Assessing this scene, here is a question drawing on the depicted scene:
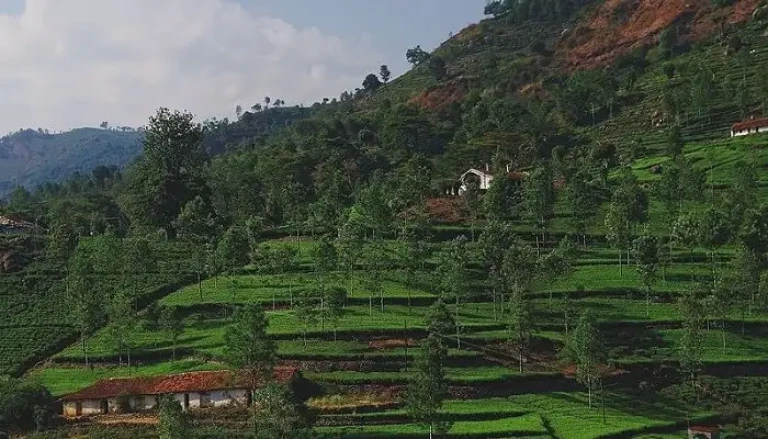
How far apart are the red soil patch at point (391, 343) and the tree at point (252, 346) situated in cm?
1242

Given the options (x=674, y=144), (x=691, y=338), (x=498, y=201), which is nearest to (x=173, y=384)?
(x=691, y=338)

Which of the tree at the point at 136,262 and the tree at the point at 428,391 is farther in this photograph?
the tree at the point at 136,262

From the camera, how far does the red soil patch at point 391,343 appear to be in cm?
6549

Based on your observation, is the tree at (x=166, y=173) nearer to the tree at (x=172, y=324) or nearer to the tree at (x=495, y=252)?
the tree at (x=172, y=324)

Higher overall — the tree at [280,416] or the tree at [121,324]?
the tree at [121,324]

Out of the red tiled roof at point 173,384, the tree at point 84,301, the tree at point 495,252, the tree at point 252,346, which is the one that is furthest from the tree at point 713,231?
the tree at point 84,301

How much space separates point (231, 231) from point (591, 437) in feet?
145

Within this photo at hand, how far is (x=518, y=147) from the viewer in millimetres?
129375

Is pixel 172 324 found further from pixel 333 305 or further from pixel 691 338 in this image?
pixel 691 338

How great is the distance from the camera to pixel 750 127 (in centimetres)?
11962

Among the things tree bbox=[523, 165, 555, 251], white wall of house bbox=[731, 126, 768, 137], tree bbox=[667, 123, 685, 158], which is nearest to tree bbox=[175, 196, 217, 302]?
tree bbox=[523, 165, 555, 251]

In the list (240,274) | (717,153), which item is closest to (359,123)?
(717,153)

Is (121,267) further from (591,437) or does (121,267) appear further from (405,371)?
(591,437)

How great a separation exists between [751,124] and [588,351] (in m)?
77.1
